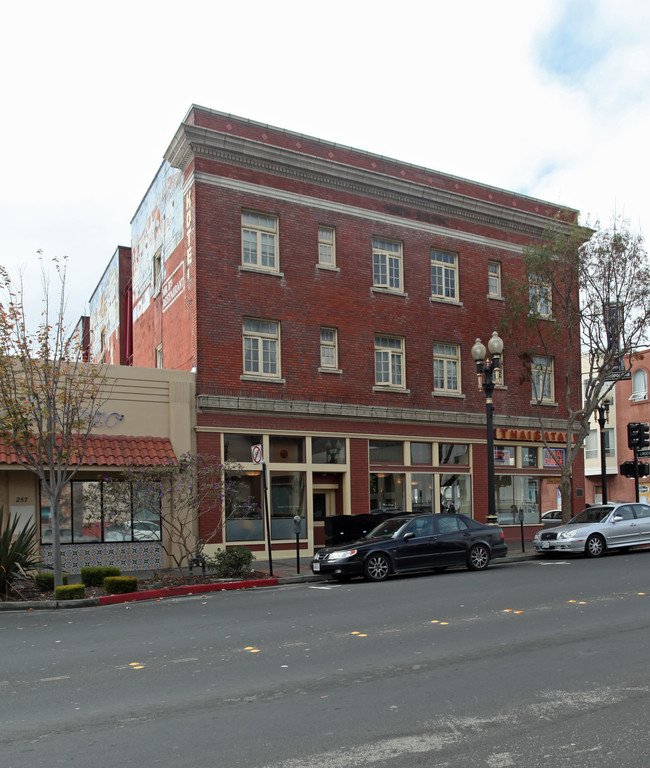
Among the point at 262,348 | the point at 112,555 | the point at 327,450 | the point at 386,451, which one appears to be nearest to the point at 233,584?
the point at 112,555

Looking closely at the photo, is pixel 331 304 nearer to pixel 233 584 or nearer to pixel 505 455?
pixel 505 455

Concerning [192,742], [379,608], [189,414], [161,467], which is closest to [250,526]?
[189,414]

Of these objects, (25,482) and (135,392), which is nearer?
(25,482)

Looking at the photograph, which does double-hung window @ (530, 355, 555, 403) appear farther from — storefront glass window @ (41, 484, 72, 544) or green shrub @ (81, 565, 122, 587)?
green shrub @ (81, 565, 122, 587)

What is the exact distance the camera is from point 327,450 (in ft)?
77.3

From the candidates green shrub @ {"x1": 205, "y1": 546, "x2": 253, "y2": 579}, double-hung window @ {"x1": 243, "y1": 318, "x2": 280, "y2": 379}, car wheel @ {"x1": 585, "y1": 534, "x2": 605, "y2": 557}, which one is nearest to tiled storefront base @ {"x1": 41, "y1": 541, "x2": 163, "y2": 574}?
green shrub @ {"x1": 205, "y1": 546, "x2": 253, "y2": 579}

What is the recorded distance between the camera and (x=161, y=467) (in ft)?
56.0

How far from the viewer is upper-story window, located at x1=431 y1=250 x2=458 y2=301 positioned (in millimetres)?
26594

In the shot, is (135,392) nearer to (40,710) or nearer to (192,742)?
(40,710)

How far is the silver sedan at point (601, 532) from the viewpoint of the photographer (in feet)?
67.7

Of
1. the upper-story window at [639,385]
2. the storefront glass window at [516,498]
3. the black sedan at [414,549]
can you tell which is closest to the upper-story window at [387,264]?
the storefront glass window at [516,498]

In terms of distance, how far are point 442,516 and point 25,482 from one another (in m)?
9.87

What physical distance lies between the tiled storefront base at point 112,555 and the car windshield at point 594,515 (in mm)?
11376

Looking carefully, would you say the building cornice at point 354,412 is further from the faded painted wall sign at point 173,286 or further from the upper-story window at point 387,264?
the upper-story window at point 387,264
